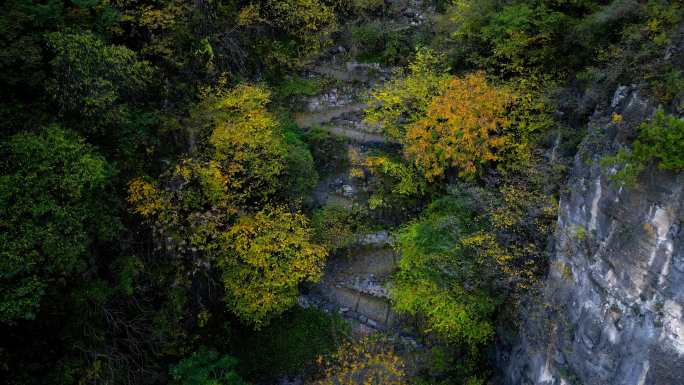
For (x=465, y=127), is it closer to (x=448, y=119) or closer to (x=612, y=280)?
(x=448, y=119)

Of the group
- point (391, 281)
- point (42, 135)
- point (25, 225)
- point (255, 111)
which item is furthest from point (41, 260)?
point (391, 281)

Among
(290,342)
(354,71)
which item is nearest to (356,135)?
(354,71)

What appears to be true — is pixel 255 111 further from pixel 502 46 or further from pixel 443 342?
pixel 443 342

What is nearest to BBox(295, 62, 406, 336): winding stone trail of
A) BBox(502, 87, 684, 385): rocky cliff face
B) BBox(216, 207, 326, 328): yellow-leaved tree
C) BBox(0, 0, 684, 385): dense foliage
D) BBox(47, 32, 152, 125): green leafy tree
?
BBox(0, 0, 684, 385): dense foliage

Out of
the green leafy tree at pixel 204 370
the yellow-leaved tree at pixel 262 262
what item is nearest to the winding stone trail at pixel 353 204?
the yellow-leaved tree at pixel 262 262

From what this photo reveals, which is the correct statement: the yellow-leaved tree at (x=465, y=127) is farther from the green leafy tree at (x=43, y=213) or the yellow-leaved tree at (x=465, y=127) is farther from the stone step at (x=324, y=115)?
the green leafy tree at (x=43, y=213)

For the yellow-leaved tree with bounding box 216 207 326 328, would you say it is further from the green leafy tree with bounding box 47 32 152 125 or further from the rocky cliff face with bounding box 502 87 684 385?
the rocky cliff face with bounding box 502 87 684 385

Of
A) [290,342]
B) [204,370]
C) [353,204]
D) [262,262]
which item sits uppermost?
[262,262]
